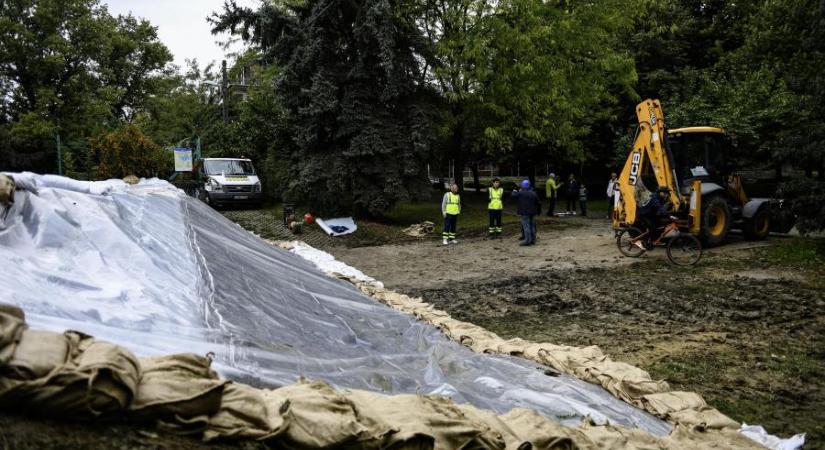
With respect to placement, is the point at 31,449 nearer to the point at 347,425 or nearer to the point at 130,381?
the point at 130,381

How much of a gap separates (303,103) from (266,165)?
510 cm

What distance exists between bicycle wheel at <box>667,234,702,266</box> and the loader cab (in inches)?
92.2

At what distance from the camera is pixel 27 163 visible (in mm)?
33062

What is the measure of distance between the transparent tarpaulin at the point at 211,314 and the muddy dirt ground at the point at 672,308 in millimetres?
1717

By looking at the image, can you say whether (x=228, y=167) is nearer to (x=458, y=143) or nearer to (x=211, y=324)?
(x=458, y=143)

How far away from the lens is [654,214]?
42.0 ft

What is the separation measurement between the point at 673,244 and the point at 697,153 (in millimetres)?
3276

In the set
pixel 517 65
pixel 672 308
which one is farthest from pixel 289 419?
pixel 517 65

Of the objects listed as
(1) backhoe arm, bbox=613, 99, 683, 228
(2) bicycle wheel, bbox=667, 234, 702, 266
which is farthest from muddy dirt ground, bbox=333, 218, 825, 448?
(1) backhoe arm, bbox=613, 99, 683, 228

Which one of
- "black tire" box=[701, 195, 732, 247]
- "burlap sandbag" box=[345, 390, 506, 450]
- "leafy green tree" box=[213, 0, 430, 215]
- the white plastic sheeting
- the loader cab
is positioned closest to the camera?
"burlap sandbag" box=[345, 390, 506, 450]

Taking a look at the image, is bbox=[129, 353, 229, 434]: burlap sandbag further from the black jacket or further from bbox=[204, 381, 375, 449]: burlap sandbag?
the black jacket

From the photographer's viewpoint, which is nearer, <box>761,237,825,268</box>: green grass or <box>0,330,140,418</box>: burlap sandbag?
<box>0,330,140,418</box>: burlap sandbag

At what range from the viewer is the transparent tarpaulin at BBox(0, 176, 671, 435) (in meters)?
3.32

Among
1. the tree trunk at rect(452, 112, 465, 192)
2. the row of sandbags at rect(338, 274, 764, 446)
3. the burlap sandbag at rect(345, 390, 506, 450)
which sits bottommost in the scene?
the row of sandbags at rect(338, 274, 764, 446)
